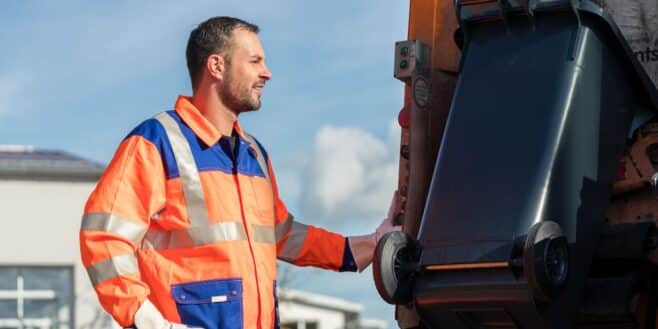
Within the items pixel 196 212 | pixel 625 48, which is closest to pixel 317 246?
pixel 196 212

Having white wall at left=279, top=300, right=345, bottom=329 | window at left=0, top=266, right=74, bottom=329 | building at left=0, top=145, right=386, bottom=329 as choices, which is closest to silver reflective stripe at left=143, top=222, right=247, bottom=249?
building at left=0, top=145, right=386, bottom=329

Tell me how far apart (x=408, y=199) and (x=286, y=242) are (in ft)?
1.28

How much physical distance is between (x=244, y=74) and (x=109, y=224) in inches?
22.6

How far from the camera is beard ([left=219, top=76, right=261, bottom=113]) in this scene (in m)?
A: 4.06

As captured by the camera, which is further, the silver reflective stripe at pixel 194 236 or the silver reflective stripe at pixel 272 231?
the silver reflective stripe at pixel 272 231

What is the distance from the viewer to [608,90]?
13.8 feet

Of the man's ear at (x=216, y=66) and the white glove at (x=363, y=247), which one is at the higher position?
the man's ear at (x=216, y=66)

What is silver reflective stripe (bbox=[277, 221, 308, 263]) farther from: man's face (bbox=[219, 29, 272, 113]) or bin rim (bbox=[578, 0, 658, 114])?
bin rim (bbox=[578, 0, 658, 114])

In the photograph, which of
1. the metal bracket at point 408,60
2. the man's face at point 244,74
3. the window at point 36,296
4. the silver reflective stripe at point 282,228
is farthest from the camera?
the window at point 36,296

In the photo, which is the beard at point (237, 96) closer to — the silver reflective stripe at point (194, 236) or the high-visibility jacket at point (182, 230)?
the high-visibility jacket at point (182, 230)

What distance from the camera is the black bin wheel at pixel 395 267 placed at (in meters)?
4.07

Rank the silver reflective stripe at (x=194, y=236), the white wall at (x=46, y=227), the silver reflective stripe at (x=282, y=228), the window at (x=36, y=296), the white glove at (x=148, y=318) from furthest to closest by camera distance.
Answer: the white wall at (x=46, y=227)
the window at (x=36, y=296)
the silver reflective stripe at (x=282, y=228)
the silver reflective stripe at (x=194, y=236)
the white glove at (x=148, y=318)

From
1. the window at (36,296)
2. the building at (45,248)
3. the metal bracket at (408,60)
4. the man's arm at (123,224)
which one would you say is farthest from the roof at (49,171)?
the man's arm at (123,224)

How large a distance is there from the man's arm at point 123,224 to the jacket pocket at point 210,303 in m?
0.15
